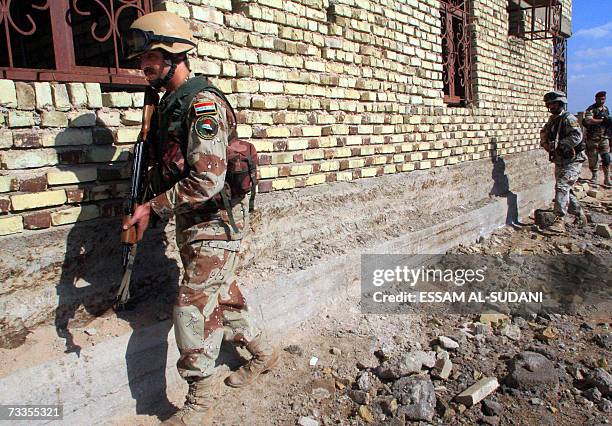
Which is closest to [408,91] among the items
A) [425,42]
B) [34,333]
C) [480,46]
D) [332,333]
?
[425,42]

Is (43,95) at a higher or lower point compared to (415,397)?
higher

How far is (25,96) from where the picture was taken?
2135 millimetres

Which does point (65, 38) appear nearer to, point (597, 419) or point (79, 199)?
point (79, 199)

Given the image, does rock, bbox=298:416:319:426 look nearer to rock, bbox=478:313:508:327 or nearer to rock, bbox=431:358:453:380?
rock, bbox=431:358:453:380

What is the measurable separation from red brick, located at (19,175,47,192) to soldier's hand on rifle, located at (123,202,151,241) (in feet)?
1.70

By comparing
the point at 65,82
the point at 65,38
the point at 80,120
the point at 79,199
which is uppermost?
the point at 65,38

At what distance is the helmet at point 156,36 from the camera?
2.01 m

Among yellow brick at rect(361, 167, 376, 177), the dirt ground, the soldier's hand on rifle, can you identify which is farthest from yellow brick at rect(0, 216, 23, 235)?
yellow brick at rect(361, 167, 376, 177)

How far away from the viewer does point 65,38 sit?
2.37 metres

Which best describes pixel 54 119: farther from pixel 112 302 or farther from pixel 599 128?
pixel 599 128

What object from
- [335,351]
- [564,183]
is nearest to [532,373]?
[335,351]


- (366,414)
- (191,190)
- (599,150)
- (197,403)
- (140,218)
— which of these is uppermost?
(191,190)

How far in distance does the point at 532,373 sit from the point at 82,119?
2.74m

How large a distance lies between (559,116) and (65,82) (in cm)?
606
